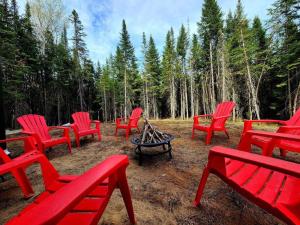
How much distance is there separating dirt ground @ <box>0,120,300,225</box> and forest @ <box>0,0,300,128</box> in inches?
216

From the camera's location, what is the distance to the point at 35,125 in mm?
3420

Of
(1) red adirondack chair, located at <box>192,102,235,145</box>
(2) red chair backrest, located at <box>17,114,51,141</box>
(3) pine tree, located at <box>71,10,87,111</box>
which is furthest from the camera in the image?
(3) pine tree, located at <box>71,10,87,111</box>

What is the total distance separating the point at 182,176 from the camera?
223 centimetres

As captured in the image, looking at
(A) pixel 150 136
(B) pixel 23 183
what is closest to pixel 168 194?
(A) pixel 150 136

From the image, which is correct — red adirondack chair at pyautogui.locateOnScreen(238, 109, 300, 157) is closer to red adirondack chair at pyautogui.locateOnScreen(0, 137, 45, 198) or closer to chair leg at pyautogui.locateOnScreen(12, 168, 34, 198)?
red adirondack chair at pyautogui.locateOnScreen(0, 137, 45, 198)

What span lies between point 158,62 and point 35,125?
16.8m

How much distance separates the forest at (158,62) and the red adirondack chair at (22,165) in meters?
5.41

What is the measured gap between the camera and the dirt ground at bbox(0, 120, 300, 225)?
145cm

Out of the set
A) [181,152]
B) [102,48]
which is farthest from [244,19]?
[102,48]

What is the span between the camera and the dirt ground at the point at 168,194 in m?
1.45

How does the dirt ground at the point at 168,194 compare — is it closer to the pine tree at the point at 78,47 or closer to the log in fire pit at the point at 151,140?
the log in fire pit at the point at 151,140

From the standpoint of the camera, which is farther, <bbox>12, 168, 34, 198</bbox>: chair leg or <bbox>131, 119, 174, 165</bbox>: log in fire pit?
<bbox>131, 119, 174, 165</bbox>: log in fire pit

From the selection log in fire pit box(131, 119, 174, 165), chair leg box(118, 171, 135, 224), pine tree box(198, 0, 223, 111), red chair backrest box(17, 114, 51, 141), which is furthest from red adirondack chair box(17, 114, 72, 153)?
pine tree box(198, 0, 223, 111)

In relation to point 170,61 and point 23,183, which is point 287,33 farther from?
point 23,183
